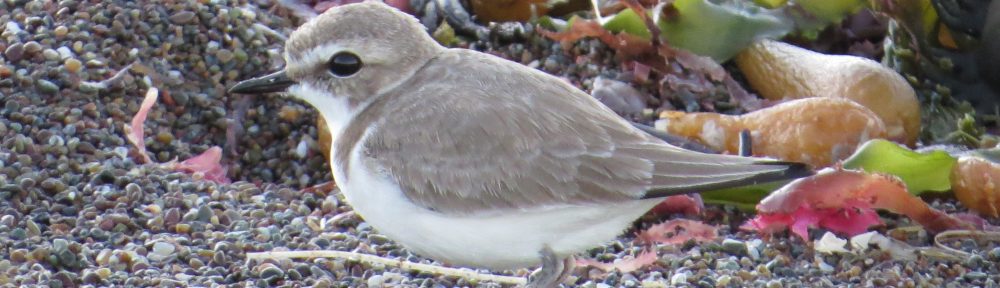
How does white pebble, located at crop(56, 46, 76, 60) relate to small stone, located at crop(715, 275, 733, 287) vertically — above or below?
above

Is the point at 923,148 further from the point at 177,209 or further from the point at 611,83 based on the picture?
the point at 177,209

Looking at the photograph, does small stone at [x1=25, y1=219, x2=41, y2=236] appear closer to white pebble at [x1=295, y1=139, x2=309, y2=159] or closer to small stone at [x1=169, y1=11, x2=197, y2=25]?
white pebble at [x1=295, y1=139, x2=309, y2=159]

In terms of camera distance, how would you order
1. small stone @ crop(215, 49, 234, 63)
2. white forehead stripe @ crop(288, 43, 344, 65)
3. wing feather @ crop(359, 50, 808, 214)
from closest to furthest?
wing feather @ crop(359, 50, 808, 214), white forehead stripe @ crop(288, 43, 344, 65), small stone @ crop(215, 49, 234, 63)

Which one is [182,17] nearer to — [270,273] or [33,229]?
[33,229]

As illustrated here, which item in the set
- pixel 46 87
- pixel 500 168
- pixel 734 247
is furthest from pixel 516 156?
pixel 46 87

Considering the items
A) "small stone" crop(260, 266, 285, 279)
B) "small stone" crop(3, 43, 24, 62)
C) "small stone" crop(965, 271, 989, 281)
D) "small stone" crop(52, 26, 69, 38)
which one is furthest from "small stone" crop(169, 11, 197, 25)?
"small stone" crop(965, 271, 989, 281)

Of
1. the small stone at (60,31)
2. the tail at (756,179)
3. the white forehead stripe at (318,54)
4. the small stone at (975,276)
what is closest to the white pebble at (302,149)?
the small stone at (60,31)

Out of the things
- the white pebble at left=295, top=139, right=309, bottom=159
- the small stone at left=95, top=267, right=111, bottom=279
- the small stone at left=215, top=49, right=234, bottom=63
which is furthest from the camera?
the small stone at left=215, top=49, right=234, bottom=63

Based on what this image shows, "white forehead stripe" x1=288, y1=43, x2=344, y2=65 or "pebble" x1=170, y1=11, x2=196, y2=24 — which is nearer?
"white forehead stripe" x1=288, y1=43, x2=344, y2=65
